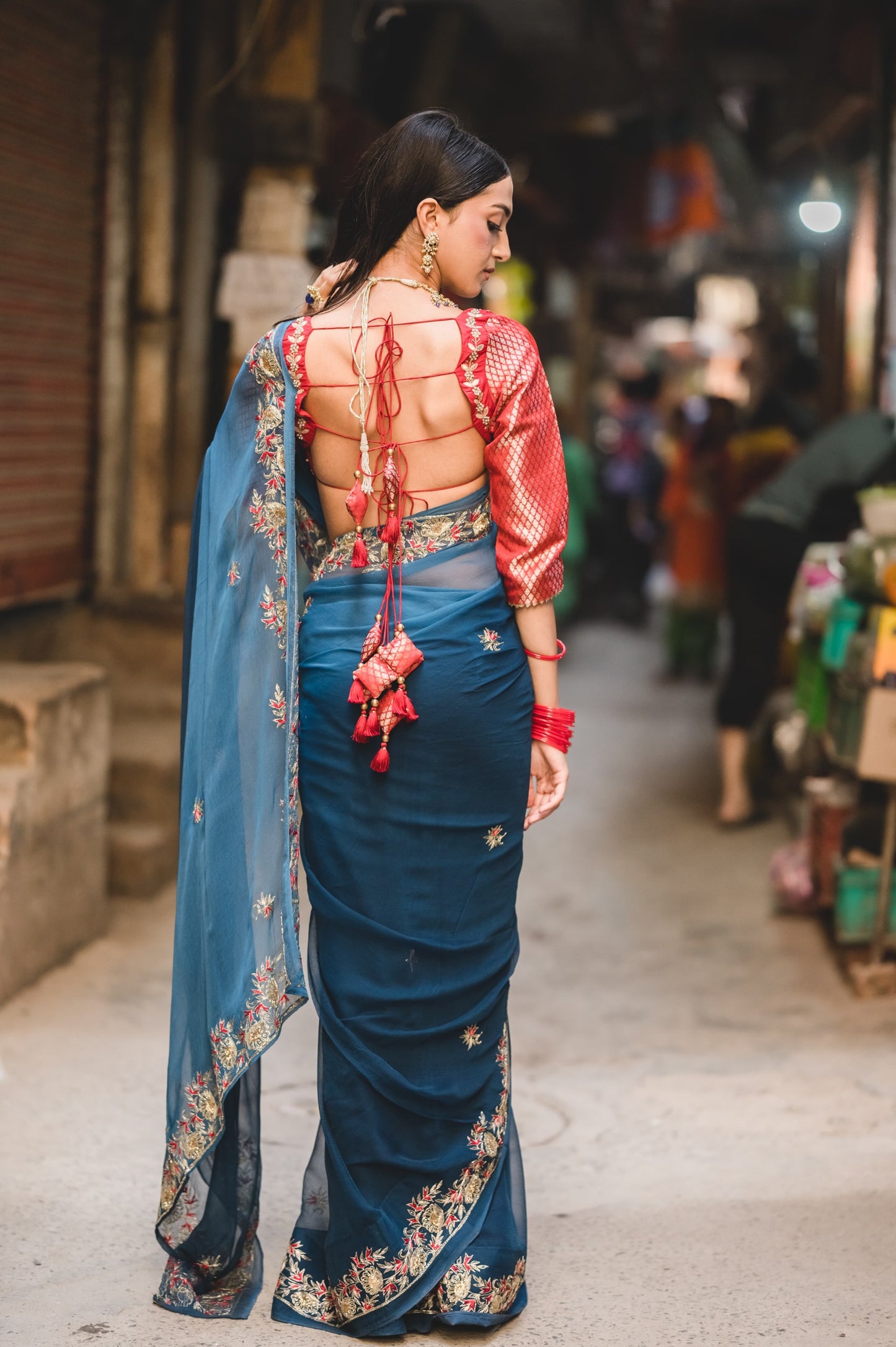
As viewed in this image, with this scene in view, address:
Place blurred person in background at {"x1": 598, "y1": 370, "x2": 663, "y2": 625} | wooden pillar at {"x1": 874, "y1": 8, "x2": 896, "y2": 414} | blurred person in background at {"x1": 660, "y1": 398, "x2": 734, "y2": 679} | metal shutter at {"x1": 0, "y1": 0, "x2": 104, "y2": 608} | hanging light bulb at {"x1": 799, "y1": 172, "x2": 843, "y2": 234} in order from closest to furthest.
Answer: metal shutter at {"x1": 0, "y1": 0, "x2": 104, "y2": 608} < wooden pillar at {"x1": 874, "y1": 8, "x2": 896, "y2": 414} < hanging light bulb at {"x1": 799, "y1": 172, "x2": 843, "y2": 234} < blurred person in background at {"x1": 660, "y1": 398, "x2": 734, "y2": 679} < blurred person in background at {"x1": 598, "y1": 370, "x2": 663, "y2": 625}

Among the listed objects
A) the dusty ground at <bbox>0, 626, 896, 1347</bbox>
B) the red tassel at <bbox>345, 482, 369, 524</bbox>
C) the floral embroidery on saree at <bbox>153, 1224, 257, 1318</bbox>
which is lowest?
the dusty ground at <bbox>0, 626, 896, 1347</bbox>

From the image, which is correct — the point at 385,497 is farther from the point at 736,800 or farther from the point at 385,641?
the point at 736,800

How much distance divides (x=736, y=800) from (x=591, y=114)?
6.16 metres

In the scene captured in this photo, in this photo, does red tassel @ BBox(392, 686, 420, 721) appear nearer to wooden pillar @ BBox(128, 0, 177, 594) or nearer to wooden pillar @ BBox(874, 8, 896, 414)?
wooden pillar @ BBox(128, 0, 177, 594)

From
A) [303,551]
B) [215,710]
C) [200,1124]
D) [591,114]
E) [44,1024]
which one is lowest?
[44,1024]

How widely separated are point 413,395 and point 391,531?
231 mm

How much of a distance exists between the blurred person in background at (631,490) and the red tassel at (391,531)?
11511 millimetres

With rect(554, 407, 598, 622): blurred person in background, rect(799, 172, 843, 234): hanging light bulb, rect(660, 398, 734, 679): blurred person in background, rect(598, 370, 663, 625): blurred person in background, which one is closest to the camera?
rect(799, 172, 843, 234): hanging light bulb

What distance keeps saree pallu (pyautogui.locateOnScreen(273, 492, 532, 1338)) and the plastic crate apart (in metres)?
2.36

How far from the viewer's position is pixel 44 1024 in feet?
13.9

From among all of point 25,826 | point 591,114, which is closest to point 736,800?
point 25,826

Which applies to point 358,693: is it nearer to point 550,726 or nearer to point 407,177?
point 550,726

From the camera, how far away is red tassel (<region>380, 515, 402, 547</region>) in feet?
8.58

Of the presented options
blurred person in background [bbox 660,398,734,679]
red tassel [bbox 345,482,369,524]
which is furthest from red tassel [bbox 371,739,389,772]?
blurred person in background [bbox 660,398,734,679]
